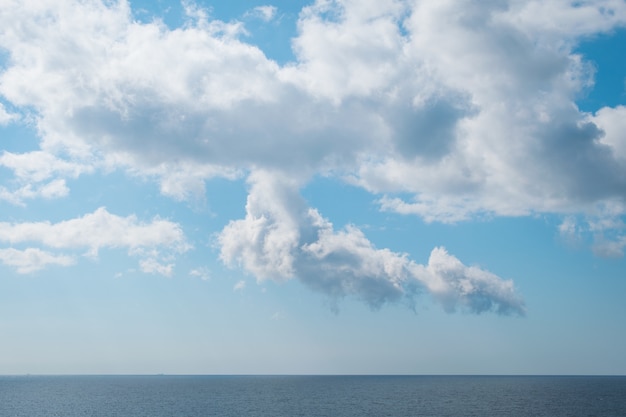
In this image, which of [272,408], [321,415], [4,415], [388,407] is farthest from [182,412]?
[388,407]

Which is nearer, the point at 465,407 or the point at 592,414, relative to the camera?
the point at 592,414

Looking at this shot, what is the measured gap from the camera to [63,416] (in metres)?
125

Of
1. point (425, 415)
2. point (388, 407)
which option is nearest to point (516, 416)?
point (425, 415)

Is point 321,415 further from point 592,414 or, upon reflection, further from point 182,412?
point 592,414

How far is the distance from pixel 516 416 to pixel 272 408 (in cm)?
6067

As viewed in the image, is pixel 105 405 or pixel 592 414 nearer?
pixel 592 414

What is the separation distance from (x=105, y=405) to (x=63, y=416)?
29485mm

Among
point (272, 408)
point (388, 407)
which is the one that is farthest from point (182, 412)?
point (388, 407)

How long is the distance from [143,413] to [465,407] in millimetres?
84870

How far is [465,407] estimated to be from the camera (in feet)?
479

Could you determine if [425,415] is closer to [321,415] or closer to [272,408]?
[321,415]

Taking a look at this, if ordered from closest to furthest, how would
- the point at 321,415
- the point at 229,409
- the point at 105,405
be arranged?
1. the point at 321,415
2. the point at 229,409
3. the point at 105,405

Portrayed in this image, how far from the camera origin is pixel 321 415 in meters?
125

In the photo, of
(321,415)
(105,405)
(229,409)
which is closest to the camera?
(321,415)
